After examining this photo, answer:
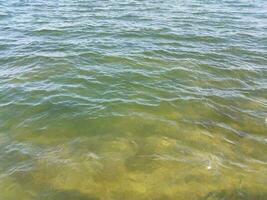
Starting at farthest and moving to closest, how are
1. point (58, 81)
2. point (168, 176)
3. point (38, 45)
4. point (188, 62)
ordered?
1. point (38, 45)
2. point (188, 62)
3. point (58, 81)
4. point (168, 176)

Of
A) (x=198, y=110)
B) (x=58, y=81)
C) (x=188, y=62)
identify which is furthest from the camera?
(x=188, y=62)

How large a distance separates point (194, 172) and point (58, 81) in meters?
6.03

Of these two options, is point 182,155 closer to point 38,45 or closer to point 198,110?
point 198,110

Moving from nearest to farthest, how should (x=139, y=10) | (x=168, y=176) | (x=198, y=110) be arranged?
(x=168, y=176) < (x=198, y=110) < (x=139, y=10)

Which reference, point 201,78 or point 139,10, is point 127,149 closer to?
point 201,78

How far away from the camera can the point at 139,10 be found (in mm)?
21109

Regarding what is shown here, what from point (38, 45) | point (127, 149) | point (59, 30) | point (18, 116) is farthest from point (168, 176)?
point (59, 30)

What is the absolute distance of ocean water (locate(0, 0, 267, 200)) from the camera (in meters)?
7.60

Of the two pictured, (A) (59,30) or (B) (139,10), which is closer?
(A) (59,30)

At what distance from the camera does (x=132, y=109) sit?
10.4m

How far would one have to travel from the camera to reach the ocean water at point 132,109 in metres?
7.60

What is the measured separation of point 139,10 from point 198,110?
1213 centimetres

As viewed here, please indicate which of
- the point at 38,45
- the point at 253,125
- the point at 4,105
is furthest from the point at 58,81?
the point at 253,125

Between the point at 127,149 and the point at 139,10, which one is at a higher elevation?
the point at 127,149
